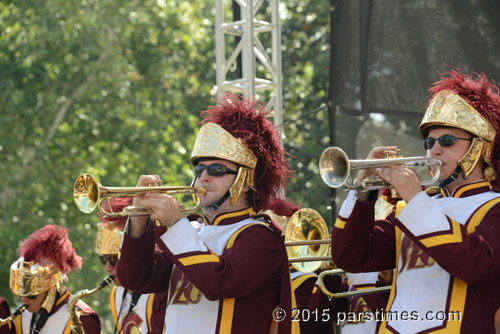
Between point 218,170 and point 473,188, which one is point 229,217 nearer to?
point 218,170

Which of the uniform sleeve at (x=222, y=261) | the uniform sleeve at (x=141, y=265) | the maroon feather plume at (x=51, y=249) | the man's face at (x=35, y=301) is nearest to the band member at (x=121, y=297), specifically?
the maroon feather plume at (x=51, y=249)

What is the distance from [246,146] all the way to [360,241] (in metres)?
0.84

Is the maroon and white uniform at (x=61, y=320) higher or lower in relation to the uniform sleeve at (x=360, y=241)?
lower

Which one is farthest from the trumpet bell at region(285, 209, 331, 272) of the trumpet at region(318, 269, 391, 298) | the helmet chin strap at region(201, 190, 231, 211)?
the helmet chin strap at region(201, 190, 231, 211)

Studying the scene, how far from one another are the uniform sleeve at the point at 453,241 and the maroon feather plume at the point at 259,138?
3.46ft

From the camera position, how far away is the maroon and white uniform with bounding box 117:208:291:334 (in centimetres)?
418

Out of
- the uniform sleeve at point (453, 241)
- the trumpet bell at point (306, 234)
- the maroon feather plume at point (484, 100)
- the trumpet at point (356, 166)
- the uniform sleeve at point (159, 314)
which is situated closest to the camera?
the uniform sleeve at point (453, 241)

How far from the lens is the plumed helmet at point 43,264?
7082mm

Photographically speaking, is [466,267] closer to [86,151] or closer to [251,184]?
[251,184]

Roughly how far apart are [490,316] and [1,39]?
11575 mm

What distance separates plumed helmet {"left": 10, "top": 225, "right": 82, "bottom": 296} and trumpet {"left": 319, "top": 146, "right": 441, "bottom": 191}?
3574 millimetres

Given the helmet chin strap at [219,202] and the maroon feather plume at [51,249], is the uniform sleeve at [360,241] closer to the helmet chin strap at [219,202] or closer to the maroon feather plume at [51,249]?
the helmet chin strap at [219,202]

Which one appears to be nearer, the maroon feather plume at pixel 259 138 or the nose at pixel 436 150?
the nose at pixel 436 150

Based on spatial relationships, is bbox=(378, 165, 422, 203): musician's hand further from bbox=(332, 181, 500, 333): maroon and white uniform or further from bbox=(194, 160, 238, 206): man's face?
bbox=(194, 160, 238, 206): man's face
